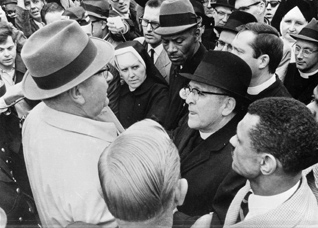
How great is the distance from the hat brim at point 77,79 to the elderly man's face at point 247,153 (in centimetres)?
67

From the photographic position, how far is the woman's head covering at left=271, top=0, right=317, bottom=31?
4.45 metres

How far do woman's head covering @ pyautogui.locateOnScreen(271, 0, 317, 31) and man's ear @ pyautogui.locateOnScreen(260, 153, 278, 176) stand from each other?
10.7 ft

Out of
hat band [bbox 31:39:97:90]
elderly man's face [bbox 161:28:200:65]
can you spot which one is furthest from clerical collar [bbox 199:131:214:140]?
elderly man's face [bbox 161:28:200:65]

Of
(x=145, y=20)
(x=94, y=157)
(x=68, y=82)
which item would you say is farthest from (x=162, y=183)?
(x=145, y=20)

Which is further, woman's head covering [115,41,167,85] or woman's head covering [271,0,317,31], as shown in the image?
woman's head covering [271,0,317,31]

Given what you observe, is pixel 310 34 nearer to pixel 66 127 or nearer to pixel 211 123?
pixel 211 123

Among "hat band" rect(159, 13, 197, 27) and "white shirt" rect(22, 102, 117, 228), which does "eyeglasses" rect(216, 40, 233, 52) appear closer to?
"hat band" rect(159, 13, 197, 27)

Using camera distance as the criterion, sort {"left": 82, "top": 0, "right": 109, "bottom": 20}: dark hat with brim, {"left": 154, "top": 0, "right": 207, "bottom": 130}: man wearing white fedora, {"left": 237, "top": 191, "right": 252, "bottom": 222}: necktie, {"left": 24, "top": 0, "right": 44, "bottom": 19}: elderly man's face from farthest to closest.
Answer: {"left": 24, "top": 0, "right": 44, "bottom": 19}: elderly man's face, {"left": 82, "top": 0, "right": 109, "bottom": 20}: dark hat with brim, {"left": 154, "top": 0, "right": 207, "bottom": 130}: man wearing white fedora, {"left": 237, "top": 191, "right": 252, "bottom": 222}: necktie

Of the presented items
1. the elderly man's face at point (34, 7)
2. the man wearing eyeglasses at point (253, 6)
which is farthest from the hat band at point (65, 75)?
the elderly man's face at point (34, 7)

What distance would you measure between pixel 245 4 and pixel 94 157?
2966 millimetres

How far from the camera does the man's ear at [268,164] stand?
5.11 feet

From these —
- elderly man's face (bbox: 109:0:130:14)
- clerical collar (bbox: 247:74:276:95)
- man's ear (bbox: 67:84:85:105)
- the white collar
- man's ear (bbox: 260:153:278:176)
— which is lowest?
elderly man's face (bbox: 109:0:130:14)

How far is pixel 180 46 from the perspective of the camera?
3.63 metres

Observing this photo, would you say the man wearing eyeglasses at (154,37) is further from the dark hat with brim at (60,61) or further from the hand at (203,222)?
the hand at (203,222)
